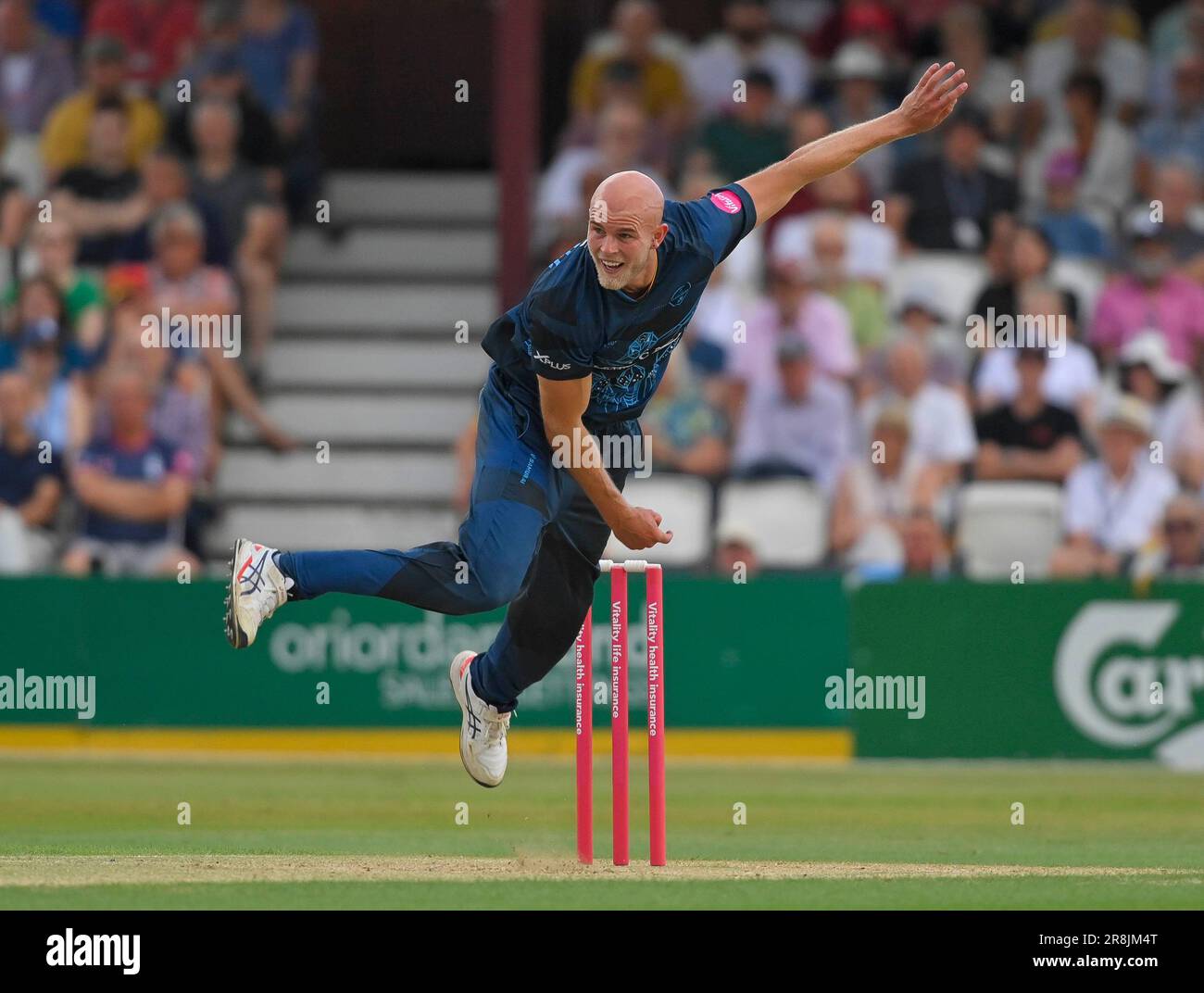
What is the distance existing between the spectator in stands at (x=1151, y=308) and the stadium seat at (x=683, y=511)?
3.35 m

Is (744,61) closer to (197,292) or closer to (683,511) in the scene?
(683,511)

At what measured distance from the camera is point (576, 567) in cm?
894

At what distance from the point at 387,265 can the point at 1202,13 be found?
705 cm

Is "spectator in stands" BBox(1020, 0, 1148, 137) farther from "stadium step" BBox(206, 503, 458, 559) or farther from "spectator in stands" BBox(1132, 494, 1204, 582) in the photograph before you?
"stadium step" BBox(206, 503, 458, 559)

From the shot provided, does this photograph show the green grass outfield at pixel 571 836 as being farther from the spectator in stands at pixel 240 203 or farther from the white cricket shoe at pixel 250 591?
the spectator in stands at pixel 240 203

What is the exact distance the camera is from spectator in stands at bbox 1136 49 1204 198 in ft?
58.1

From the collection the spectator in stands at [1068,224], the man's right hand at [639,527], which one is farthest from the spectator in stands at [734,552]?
the man's right hand at [639,527]

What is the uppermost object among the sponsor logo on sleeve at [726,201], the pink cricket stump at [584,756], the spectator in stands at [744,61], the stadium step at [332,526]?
the spectator in stands at [744,61]

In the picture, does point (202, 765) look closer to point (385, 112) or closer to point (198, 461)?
point (198, 461)

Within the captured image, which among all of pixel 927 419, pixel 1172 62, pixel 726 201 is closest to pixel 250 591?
pixel 726 201

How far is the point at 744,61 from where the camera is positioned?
1834 cm

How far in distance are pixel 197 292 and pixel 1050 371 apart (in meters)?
6.35

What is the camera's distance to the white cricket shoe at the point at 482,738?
9.01 metres
